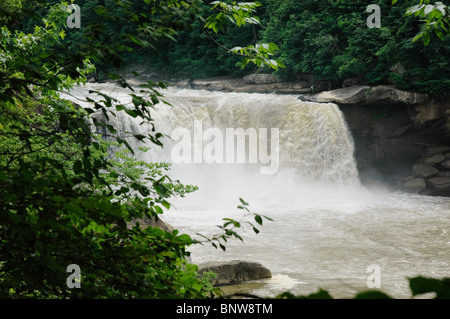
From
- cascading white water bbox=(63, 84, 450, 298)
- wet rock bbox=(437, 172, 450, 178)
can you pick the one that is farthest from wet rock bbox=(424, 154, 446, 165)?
→ cascading white water bbox=(63, 84, 450, 298)

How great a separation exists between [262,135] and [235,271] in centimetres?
1007

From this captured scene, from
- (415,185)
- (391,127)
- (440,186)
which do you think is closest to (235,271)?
(440,186)

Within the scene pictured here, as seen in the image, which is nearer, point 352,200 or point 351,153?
point 352,200

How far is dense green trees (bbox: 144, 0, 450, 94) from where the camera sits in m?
15.7

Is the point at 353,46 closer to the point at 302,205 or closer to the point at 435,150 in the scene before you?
the point at 435,150

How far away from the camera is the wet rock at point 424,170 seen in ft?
51.9

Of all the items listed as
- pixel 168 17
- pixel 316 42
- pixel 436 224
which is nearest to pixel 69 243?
pixel 168 17

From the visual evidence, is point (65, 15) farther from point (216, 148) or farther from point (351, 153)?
point (351, 153)

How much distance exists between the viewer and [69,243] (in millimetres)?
1626

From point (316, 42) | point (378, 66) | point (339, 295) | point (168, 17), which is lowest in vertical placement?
point (339, 295)

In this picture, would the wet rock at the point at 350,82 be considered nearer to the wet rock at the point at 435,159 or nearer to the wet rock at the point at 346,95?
the wet rock at the point at 346,95

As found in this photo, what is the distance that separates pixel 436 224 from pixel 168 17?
11.8 m

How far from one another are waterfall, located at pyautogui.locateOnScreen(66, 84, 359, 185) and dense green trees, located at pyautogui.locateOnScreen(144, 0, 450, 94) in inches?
92.9
